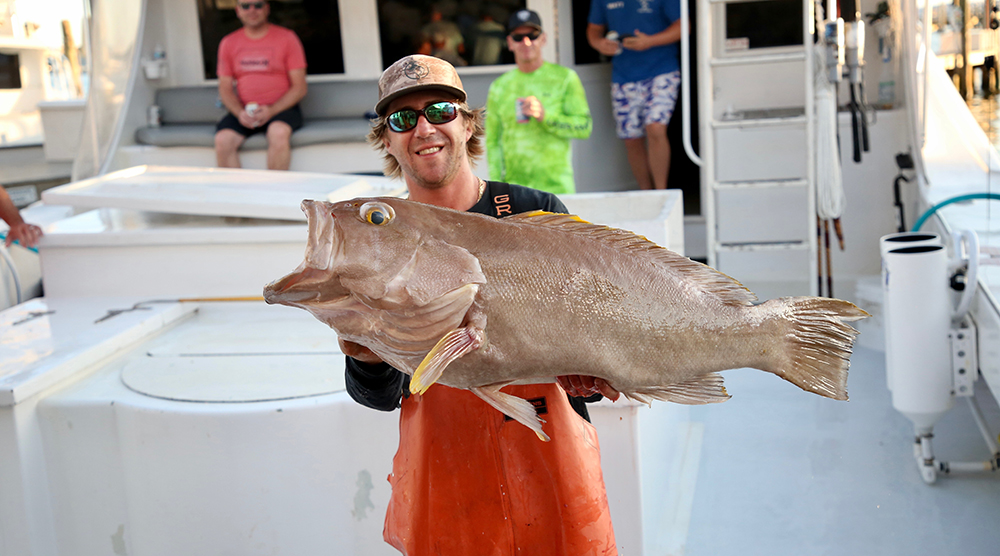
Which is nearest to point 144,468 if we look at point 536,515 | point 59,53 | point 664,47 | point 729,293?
point 536,515

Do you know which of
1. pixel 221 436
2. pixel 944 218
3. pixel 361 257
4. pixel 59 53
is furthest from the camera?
pixel 59 53

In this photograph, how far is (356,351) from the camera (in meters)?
1.46

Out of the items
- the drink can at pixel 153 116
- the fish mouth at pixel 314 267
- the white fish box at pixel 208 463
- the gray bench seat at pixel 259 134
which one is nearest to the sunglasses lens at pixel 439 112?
the fish mouth at pixel 314 267

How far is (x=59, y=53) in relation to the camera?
32.7 feet

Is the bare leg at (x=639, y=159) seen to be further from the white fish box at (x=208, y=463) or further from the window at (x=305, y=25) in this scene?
the white fish box at (x=208, y=463)

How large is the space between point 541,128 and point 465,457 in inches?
A: 125

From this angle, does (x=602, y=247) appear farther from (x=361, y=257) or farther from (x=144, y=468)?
(x=144, y=468)

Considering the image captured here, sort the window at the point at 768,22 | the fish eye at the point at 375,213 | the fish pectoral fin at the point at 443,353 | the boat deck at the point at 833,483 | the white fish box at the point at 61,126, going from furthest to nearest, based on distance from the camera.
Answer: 1. the white fish box at the point at 61,126
2. the window at the point at 768,22
3. the boat deck at the point at 833,483
4. the fish eye at the point at 375,213
5. the fish pectoral fin at the point at 443,353

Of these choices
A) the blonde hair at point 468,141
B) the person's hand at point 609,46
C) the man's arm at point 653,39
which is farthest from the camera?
the person's hand at point 609,46

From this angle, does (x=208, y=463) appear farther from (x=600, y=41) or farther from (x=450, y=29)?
(x=450, y=29)

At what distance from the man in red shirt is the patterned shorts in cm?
270

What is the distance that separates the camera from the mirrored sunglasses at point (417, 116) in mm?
1636

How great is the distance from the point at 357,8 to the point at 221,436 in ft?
18.4

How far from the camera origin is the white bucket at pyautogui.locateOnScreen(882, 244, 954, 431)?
11.5 feet
